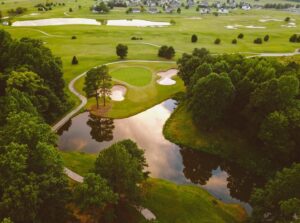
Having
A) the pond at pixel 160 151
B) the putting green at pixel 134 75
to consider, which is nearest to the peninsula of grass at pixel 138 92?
the putting green at pixel 134 75

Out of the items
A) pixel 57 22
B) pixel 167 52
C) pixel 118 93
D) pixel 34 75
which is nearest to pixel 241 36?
pixel 167 52

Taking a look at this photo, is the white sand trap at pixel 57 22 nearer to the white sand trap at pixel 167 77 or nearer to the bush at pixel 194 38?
the bush at pixel 194 38

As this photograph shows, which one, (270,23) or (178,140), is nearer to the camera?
(178,140)

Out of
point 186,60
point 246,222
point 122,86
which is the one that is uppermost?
point 186,60

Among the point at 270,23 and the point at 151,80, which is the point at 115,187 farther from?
the point at 270,23

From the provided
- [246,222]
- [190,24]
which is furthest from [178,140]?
[190,24]

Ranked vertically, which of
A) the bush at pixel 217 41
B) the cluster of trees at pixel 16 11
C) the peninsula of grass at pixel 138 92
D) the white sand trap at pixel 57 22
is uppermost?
the cluster of trees at pixel 16 11

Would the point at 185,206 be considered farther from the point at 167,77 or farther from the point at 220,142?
the point at 167,77
